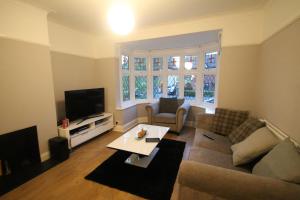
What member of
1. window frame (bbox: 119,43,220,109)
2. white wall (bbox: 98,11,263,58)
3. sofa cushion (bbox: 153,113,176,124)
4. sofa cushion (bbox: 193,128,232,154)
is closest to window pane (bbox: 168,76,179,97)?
window frame (bbox: 119,43,220,109)

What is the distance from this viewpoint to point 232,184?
0.99m

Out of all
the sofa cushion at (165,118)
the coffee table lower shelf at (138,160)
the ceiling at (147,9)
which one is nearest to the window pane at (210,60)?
the ceiling at (147,9)

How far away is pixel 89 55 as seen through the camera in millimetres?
3576

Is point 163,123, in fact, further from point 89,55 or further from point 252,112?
point 89,55

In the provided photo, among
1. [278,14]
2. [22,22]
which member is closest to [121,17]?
[22,22]

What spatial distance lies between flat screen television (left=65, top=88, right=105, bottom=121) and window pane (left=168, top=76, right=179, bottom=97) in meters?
2.12

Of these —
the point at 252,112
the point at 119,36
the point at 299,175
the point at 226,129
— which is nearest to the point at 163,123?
the point at 226,129

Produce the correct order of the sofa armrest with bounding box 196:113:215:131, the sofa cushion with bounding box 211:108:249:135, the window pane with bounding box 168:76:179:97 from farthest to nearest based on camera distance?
the window pane with bounding box 168:76:179:97 < the sofa armrest with bounding box 196:113:215:131 < the sofa cushion with bounding box 211:108:249:135

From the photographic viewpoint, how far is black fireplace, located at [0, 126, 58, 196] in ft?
6.31

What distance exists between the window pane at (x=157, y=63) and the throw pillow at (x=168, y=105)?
1.18 m

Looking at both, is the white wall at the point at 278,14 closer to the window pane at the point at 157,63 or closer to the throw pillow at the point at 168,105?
the throw pillow at the point at 168,105

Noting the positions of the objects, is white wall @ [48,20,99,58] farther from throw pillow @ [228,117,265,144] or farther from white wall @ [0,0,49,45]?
throw pillow @ [228,117,265,144]

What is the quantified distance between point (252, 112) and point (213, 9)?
73.9 inches

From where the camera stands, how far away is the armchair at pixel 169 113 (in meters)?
3.40
